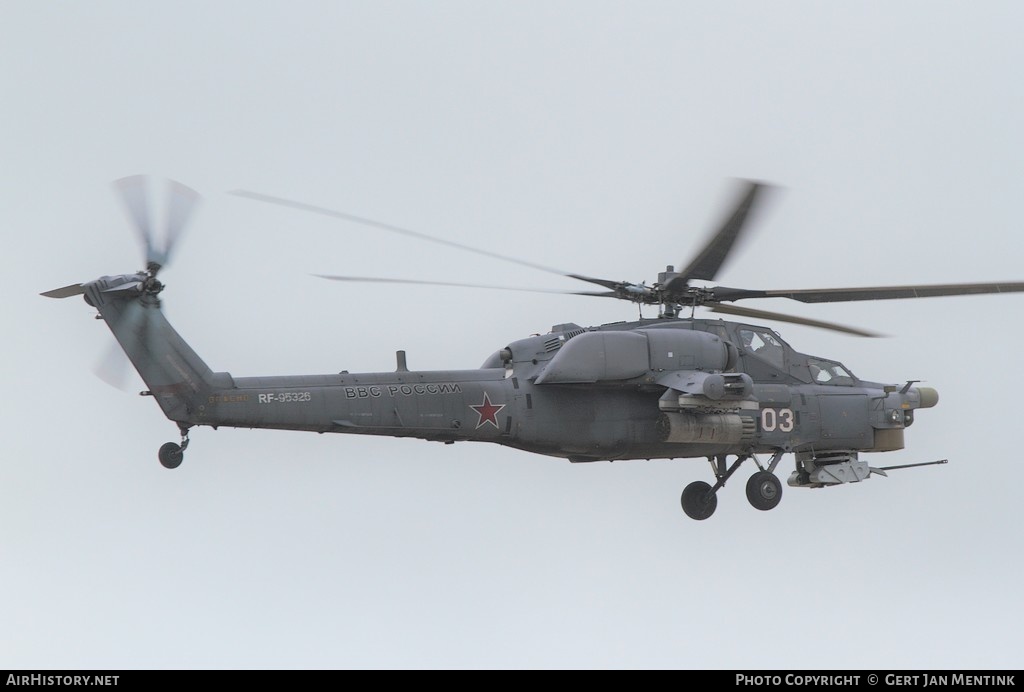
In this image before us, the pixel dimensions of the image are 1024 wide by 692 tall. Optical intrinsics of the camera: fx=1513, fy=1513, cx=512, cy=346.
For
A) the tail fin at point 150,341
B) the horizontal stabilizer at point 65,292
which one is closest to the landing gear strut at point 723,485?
the tail fin at point 150,341

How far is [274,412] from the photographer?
22266mm

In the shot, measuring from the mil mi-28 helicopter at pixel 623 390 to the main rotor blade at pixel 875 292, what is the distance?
0.04 meters

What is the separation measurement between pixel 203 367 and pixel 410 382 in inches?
128

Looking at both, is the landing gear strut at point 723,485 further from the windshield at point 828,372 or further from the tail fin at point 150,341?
the tail fin at point 150,341

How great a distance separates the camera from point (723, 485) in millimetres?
26578

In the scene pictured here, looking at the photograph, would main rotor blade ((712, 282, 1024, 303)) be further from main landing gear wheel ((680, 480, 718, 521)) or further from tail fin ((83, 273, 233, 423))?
tail fin ((83, 273, 233, 423))

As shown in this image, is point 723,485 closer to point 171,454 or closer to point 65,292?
point 171,454

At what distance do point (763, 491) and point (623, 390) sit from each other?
3339 mm

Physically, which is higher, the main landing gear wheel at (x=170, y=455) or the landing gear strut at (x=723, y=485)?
the main landing gear wheel at (x=170, y=455)

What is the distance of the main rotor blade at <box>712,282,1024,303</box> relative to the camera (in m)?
23.9

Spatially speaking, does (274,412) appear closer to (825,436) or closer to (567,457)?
(567,457)

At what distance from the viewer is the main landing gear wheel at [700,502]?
87.6 feet

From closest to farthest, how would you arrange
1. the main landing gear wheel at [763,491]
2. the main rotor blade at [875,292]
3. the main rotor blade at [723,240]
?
the main rotor blade at [723,240] < the main rotor blade at [875,292] < the main landing gear wheel at [763,491]
